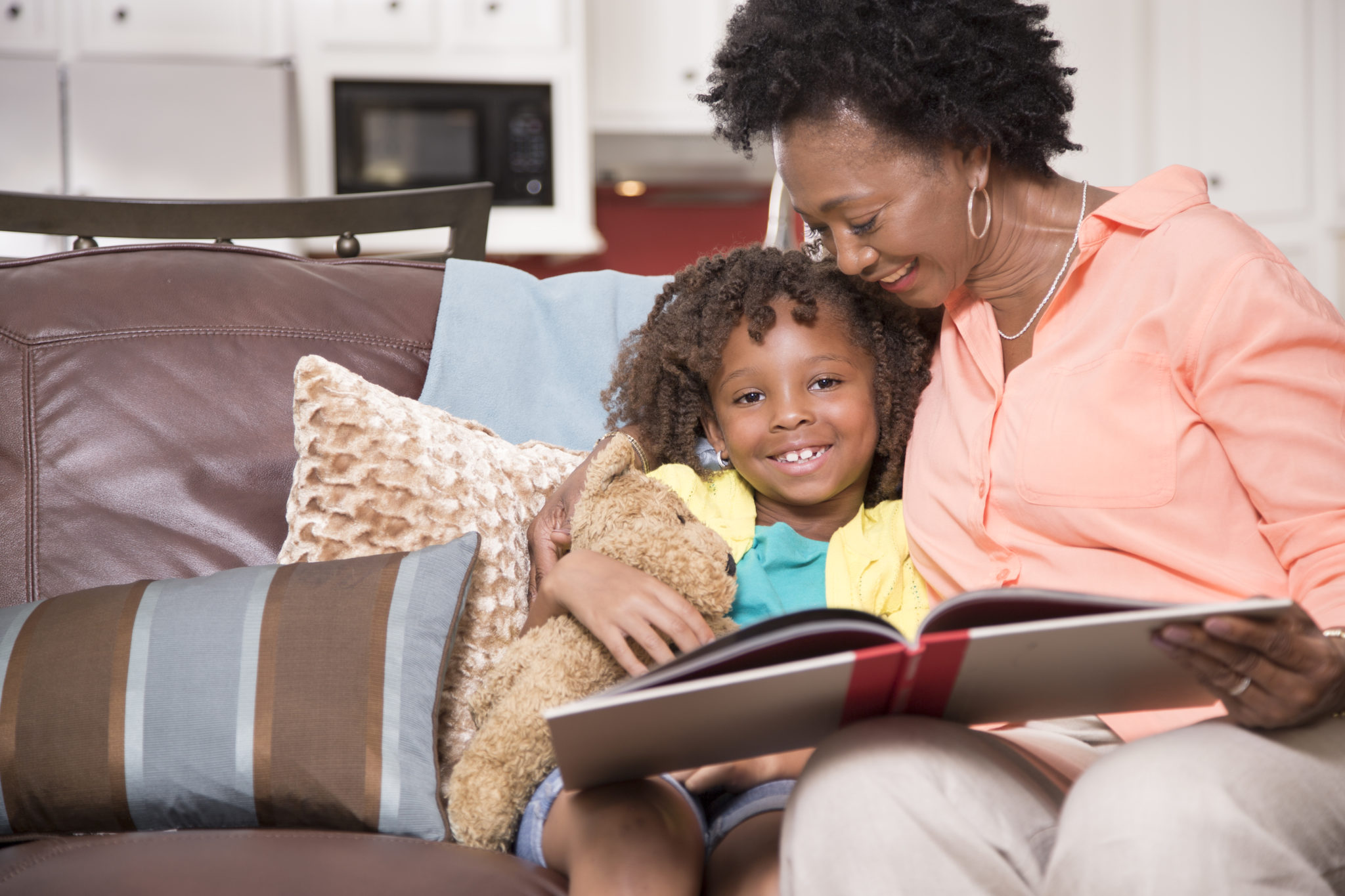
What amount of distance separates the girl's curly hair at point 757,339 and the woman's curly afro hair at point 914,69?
222 mm

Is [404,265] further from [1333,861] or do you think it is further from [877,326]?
[1333,861]

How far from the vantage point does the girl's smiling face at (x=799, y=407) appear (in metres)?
1.26

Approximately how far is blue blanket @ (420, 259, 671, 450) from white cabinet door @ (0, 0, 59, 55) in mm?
2797

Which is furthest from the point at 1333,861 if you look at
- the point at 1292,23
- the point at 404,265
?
the point at 1292,23

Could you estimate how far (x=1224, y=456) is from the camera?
977 millimetres

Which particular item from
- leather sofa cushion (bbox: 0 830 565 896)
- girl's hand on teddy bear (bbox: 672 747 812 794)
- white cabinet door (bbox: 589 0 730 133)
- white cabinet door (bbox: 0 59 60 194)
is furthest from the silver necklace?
white cabinet door (bbox: 0 59 60 194)

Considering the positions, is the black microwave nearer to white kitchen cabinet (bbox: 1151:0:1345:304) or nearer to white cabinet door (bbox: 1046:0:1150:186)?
white cabinet door (bbox: 1046:0:1150:186)

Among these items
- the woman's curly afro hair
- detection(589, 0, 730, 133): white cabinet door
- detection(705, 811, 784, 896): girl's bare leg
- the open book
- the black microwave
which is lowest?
detection(705, 811, 784, 896): girl's bare leg

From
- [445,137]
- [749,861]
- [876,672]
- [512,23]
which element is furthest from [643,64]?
[876,672]

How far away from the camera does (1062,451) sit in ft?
3.34

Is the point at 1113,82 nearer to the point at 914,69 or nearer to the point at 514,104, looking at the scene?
the point at 514,104

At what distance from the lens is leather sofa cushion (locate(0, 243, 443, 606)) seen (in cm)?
128

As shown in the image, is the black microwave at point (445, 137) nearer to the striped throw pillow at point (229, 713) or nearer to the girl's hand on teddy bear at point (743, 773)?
the striped throw pillow at point (229, 713)

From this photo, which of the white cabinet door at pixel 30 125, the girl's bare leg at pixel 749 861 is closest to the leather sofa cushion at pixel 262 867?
the girl's bare leg at pixel 749 861
